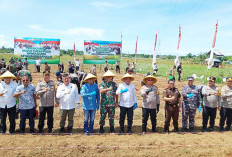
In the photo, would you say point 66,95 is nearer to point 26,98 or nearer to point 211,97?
point 26,98

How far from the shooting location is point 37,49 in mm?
18484

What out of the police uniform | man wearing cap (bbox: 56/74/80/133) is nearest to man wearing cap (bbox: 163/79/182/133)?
the police uniform

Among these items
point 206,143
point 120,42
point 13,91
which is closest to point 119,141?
point 206,143

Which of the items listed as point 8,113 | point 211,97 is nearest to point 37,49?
point 8,113

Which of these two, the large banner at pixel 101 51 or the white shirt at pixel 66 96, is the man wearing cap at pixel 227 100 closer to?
the white shirt at pixel 66 96

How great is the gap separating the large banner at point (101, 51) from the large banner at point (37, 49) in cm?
287

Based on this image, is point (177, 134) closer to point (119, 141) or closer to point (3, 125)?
point (119, 141)

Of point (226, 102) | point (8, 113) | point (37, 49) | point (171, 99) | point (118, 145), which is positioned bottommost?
point (118, 145)

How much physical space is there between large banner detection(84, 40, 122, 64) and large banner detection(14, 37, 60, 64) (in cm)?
287

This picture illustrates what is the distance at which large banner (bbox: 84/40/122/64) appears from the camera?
752 inches

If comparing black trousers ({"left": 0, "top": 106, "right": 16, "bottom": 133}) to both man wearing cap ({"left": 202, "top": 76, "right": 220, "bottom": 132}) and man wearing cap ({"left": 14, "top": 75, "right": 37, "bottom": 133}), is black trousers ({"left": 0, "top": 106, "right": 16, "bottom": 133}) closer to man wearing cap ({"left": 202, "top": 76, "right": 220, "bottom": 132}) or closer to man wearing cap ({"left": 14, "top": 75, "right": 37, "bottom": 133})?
man wearing cap ({"left": 14, "top": 75, "right": 37, "bottom": 133})

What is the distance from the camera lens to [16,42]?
1794 centimetres

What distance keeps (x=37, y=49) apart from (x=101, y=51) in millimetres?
6104

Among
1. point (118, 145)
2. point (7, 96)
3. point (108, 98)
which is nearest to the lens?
point (118, 145)
